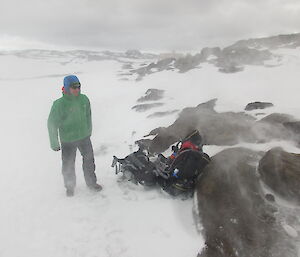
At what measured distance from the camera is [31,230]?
5645 millimetres

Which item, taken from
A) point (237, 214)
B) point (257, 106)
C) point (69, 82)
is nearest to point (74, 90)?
point (69, 82)

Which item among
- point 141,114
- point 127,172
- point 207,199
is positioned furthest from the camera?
point 141,114

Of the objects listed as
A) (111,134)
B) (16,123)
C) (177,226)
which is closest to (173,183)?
(177,226)

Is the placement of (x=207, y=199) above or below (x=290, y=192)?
below

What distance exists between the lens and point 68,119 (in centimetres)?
659

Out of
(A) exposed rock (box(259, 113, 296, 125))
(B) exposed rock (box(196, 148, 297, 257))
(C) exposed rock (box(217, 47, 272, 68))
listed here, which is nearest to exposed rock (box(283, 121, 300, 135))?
(A) exposed rock (box(259, 113, 296, 125))

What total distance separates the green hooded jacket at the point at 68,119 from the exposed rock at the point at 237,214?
2.95 meters

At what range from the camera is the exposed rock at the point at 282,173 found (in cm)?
552

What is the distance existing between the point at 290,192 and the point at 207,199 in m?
1.54

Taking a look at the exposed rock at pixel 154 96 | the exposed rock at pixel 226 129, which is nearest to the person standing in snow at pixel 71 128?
the exposed rock at pixel 226 129

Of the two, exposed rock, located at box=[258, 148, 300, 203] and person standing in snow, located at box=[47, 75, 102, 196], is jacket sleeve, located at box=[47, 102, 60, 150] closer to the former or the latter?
person standing in snow, located at box=[47, 75, 102, 196]

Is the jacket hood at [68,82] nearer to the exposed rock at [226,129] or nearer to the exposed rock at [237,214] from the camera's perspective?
the exposed rock at [237,214]

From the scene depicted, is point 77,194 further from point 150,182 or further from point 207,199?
point 207,199

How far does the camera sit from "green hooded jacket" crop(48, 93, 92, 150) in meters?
6.40
